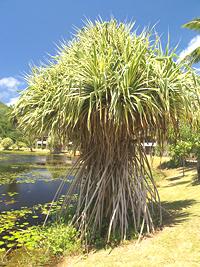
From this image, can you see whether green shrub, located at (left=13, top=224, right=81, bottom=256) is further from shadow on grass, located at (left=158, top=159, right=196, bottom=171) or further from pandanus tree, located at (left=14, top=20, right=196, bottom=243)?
shadow on grass, located at (left=158, top=159, right=196, bottom=171)

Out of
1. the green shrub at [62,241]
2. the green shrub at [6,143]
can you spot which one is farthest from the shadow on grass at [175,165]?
the green shrub at [6,143]

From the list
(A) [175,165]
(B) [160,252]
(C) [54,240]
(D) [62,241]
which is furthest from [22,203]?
(A) [175,165]

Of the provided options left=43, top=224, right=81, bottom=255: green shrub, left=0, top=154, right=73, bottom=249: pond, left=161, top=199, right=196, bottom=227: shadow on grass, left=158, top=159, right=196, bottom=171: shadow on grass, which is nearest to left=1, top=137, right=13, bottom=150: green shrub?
left=158, top=159, right=196, bottom=171: shadow on grass

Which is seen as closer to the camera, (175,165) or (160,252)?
(160,252)

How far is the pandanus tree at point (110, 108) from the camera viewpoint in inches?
239

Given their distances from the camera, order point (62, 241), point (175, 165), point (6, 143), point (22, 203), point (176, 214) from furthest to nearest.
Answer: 1. point (6, 143)
2. point (175, 165)
3. point (22, 203)
4. point (176, 214)
5. point (62, 241)

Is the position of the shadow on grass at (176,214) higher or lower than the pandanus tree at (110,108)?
lower

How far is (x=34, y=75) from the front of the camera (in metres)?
7.83

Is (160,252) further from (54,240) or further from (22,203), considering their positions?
(22,203)

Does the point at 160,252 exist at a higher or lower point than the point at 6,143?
lower

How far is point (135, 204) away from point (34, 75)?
Answer: 4.32 meters

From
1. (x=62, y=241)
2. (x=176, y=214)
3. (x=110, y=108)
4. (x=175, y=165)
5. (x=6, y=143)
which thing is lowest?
(x=62, y=241)

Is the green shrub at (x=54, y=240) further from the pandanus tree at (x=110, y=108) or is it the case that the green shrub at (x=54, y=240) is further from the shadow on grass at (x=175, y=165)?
the shadow on grass at (x=175, y=165)

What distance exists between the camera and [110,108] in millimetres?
5812
